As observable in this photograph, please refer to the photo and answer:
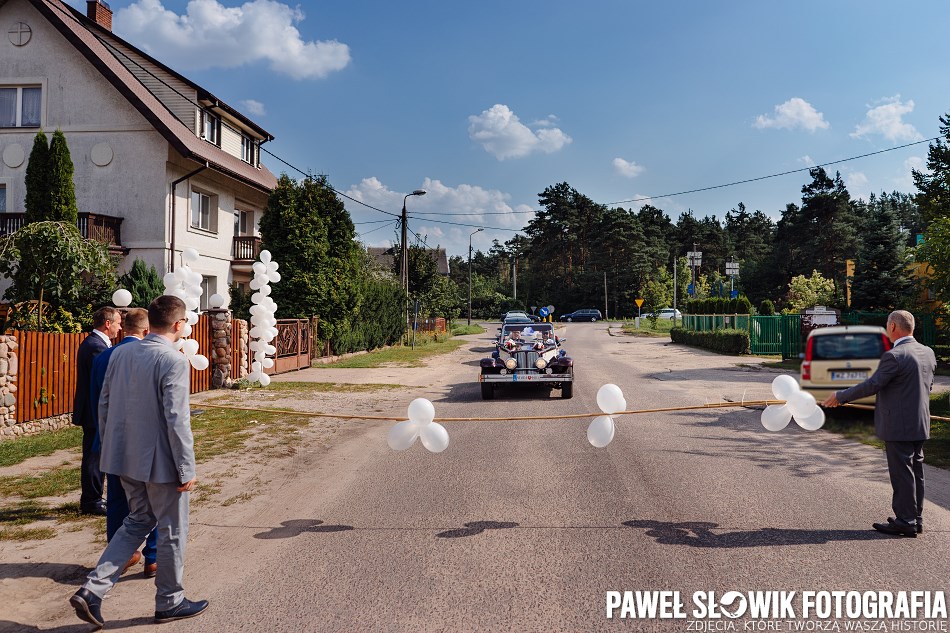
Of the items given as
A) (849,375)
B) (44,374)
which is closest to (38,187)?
(44,374)

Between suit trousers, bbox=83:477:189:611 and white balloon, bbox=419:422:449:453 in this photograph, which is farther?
white balloon, bbox=419:422:449:453

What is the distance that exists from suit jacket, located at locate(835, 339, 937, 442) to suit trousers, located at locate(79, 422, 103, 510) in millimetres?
6091

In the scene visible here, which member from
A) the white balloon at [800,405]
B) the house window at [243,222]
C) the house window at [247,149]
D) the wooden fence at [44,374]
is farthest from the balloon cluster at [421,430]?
the house window at [247,149]

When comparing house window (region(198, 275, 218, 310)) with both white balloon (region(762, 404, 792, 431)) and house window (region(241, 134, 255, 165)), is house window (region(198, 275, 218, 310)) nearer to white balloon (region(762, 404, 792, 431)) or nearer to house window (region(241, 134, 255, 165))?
house window (region(241, 134, 255, 165))

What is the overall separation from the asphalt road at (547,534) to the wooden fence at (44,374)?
14.8 ft

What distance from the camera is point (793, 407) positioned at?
428 cm

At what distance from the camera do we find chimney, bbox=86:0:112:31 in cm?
2433

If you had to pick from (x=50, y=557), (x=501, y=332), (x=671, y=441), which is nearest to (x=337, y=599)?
(x=50, y=557)

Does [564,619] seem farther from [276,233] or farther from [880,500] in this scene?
[276,233]

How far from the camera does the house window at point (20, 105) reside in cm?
2100

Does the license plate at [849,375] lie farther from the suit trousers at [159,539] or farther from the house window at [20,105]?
the house window at [20,105]

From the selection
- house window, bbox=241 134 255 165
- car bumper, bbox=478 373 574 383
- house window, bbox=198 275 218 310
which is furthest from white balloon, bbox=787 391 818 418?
house window, bbox=241 134 255 165

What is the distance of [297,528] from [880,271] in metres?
5.19

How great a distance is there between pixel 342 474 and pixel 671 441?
4.61 metres
